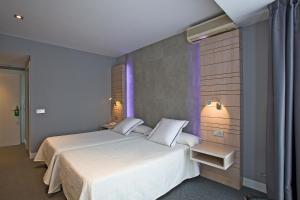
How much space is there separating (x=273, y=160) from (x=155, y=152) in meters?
1.34

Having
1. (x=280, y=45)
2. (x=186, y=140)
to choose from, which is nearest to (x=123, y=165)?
(x=186, y=140)

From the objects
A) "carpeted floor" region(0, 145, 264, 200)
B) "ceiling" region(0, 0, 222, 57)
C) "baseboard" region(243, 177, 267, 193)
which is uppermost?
"ceiling" region(0, 0, 222, 57)

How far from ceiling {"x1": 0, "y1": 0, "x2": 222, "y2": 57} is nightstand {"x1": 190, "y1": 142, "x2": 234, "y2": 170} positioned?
1.95 m

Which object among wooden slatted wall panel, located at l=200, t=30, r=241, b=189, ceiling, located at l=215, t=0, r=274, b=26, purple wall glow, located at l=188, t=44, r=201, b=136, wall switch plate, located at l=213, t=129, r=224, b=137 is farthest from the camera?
purple wall glow, located at l=188, t=44, r=201, b=136

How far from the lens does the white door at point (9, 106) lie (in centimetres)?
458

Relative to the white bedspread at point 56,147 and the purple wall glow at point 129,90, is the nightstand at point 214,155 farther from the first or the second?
the purple wall glow at point 129,90

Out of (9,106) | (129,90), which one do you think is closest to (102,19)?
(129,90)

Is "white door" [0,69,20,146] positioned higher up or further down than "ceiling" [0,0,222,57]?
further down

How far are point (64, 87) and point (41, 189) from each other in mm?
2344

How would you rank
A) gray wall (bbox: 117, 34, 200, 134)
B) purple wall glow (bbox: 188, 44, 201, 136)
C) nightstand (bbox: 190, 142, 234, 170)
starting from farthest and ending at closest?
1. gray wall (bbox: 117, 34, 200, 134)
2. purple wall glow (bbox: 188, 44, 201, 136)
3. nightstand (bbox: 190, 142, 234, 170)

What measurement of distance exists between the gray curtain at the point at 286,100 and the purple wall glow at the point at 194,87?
1.21 meters

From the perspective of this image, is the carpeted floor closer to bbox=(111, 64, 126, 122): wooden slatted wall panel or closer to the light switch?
the light switch

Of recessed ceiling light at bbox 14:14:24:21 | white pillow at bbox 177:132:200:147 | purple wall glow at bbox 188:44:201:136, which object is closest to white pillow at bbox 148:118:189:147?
white pillow at bbox 177:132:200:147

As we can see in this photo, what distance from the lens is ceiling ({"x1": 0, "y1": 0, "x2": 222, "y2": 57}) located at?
86.5 inches
